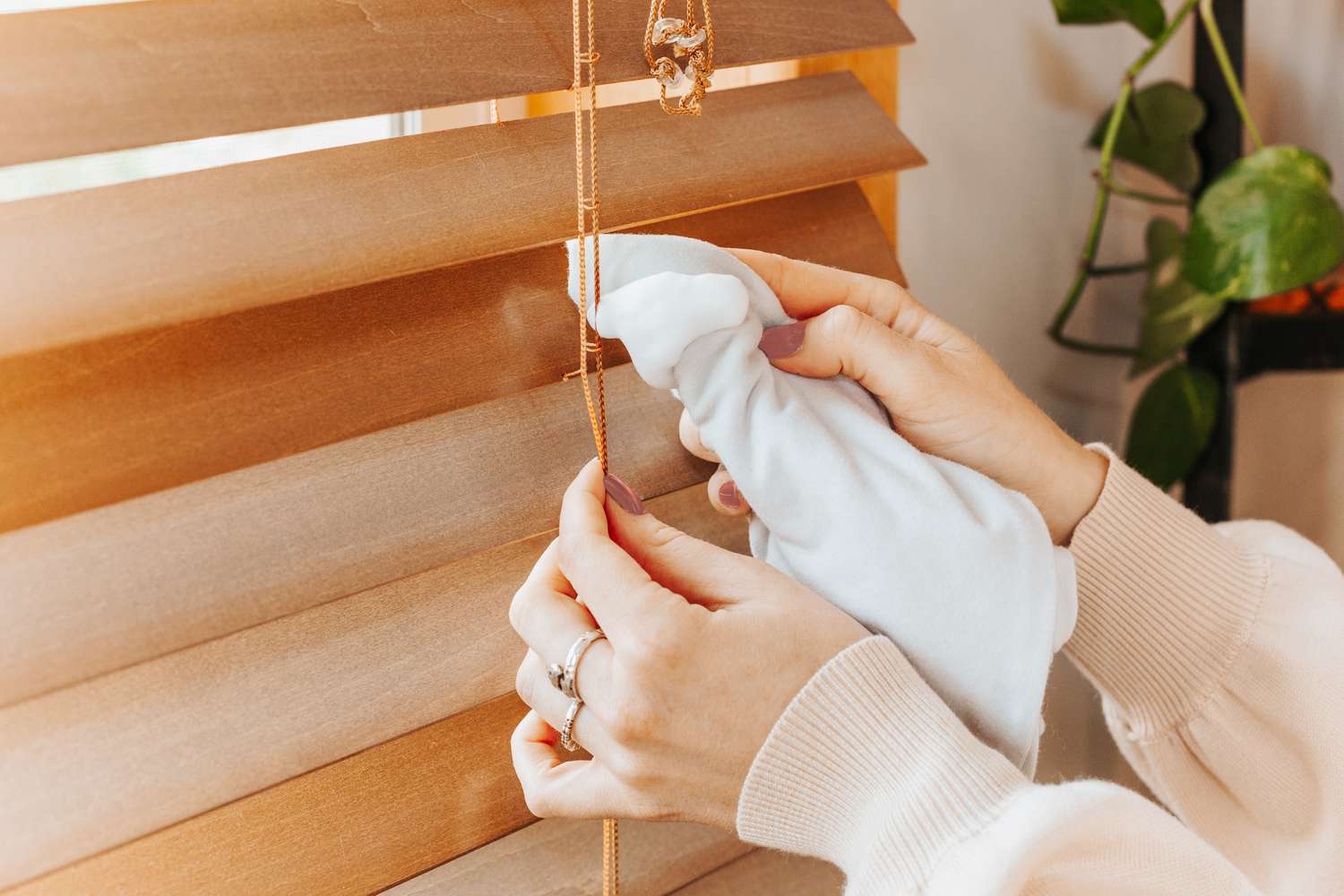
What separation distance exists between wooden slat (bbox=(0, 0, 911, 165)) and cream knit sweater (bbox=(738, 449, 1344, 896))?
343 mm

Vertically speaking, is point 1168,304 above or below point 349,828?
above

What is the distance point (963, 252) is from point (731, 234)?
37 centimetres

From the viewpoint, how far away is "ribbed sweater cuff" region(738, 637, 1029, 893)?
0.50 metres

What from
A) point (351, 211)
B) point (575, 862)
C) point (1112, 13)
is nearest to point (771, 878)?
point (575, 862)

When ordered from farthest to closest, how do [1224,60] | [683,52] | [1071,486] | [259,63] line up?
[1224,60] → [1071,486] → [683,52] → [259,63]

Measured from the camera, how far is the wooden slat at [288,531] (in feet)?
1.46

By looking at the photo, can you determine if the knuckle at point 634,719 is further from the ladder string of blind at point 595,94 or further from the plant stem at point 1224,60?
the plant stem at point 1224,60

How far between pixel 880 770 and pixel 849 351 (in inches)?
8.4

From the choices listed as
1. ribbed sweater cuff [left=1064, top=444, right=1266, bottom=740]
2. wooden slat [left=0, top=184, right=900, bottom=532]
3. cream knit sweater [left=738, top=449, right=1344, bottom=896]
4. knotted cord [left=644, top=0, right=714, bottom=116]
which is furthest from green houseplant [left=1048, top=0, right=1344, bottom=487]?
wooden slat [left=0, top=184, right=900, bottom=532]

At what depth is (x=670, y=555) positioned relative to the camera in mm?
532

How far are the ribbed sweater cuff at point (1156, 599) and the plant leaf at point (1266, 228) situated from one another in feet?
1.10

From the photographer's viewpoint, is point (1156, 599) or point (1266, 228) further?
point (1266, 228)

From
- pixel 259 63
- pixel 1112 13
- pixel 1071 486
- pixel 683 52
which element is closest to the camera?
pixel 259 63

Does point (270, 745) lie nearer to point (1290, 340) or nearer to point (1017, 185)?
point (1017, 185)
